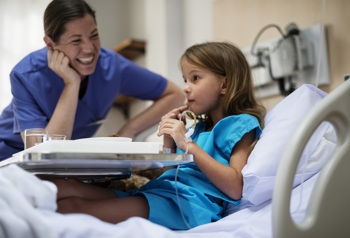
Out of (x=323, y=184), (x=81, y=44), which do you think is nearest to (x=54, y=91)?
(x=81, y=44)

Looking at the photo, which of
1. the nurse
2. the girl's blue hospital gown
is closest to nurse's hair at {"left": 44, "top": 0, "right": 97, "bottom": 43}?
the nurse

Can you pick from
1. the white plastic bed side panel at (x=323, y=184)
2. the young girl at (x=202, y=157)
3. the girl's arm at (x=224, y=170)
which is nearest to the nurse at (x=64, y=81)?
the young girl at (x=202, y=157)

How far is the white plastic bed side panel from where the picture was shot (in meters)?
0.83

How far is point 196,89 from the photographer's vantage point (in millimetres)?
1458

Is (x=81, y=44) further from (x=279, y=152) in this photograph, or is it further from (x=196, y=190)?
(x=279, y=152)

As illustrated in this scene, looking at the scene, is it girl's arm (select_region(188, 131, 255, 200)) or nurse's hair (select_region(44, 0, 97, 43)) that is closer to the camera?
girl's arm (select_region(188, 131, 255, 200))

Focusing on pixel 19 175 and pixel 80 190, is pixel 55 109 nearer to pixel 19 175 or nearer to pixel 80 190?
pixel 80 190

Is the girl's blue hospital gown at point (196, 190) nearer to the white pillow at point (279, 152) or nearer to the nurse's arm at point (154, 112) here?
the white pillow at point (279, 152)

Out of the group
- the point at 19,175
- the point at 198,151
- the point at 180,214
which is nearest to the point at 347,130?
the point at 198,151

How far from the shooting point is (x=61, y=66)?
1.78m

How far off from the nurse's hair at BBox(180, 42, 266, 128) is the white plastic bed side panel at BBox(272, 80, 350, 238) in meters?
0.49

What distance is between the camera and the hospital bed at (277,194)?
32.1 inches

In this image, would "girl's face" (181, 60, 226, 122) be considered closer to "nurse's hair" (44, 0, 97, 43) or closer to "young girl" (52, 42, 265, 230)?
"young girl" (52, 42, 265, 230)

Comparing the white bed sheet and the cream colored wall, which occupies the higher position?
the cream colored wall
